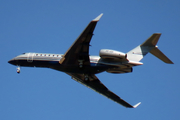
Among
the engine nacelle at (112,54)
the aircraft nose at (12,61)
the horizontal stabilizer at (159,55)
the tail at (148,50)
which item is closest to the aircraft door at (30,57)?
the aircraft nose at (12,61)

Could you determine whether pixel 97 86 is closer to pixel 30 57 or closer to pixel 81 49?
pixel 81 49

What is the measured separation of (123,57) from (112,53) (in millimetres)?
1474

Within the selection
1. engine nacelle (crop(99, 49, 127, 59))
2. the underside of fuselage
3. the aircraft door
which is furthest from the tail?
the aircraft door

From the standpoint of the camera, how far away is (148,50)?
43000mm

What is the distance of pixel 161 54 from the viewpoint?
42.0m

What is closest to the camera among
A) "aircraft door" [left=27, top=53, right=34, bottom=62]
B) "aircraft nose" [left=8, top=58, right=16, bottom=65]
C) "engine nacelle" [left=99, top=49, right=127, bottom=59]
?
"engine nacelle" [left=99, top=49, right=127, bottom=59]

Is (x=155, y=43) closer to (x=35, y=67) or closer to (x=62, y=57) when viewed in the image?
(x=62, y=57)

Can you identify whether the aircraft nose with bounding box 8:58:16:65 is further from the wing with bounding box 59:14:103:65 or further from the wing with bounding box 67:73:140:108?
the wing with bounding box 67:73:140:108

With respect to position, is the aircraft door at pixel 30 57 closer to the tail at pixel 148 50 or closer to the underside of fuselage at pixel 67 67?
the underside of fuselage at pixel 67 67

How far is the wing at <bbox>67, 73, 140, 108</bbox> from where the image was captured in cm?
4816

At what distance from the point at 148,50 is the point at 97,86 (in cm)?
1093

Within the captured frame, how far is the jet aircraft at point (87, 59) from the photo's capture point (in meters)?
41.1

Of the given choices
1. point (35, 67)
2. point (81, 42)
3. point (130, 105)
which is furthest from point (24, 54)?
point (130, 105)

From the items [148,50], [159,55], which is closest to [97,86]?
[148,50]
